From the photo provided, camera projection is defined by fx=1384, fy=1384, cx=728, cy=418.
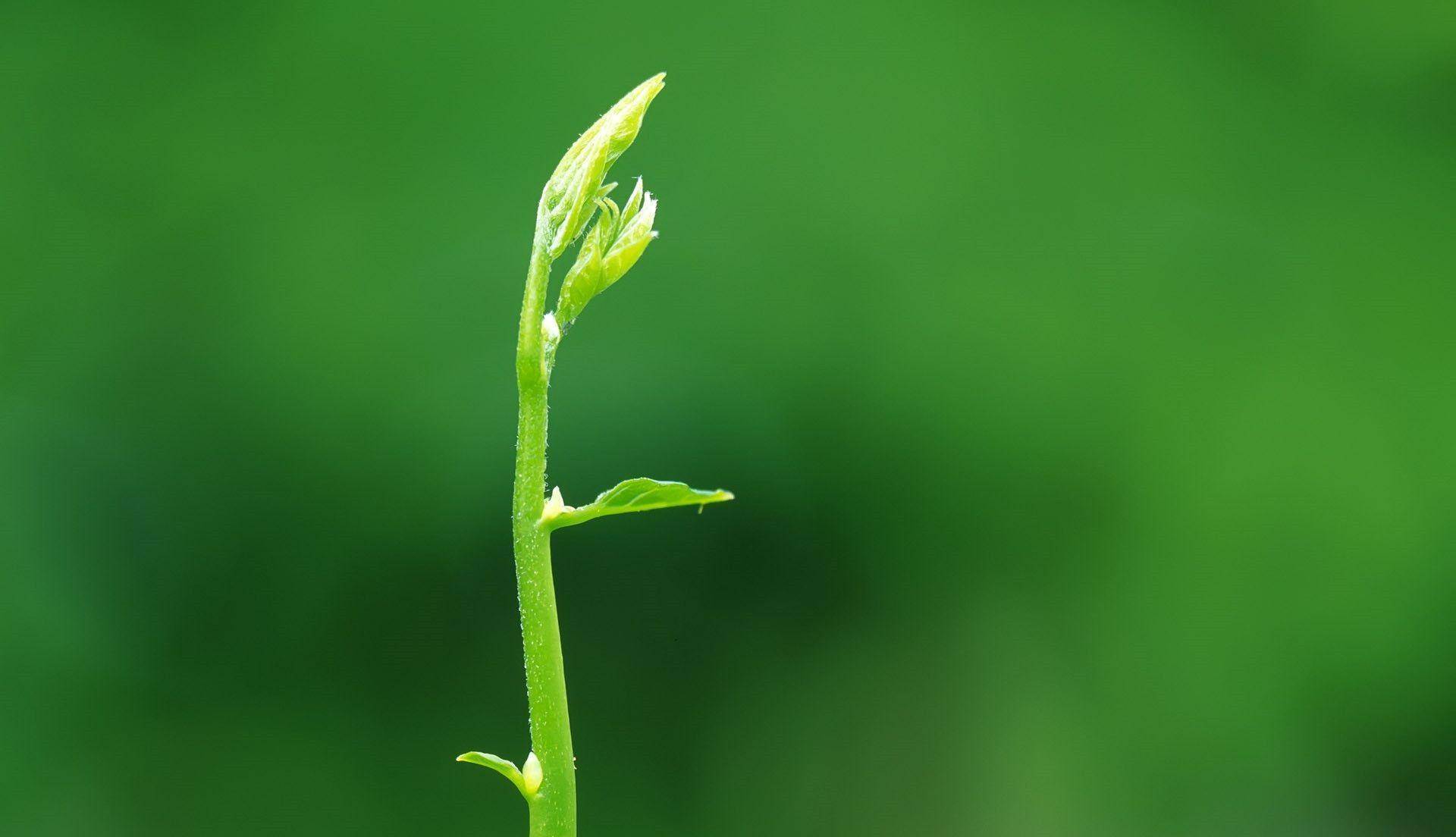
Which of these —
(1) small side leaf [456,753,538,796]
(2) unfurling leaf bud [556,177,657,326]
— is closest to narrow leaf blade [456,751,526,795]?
(1) small side leaf [456,753,538,796]

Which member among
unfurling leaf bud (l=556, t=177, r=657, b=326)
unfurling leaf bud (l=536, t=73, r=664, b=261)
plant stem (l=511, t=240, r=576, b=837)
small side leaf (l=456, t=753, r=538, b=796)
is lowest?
small side leaf (l=456, t=753, r=538, b=796)

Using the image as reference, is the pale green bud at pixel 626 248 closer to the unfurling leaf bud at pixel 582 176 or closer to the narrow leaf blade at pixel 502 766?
the unfurling leaf bud at pixel 582 176

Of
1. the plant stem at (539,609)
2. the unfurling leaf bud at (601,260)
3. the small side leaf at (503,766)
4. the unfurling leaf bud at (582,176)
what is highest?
the unfurling leaf bud at (582,176)

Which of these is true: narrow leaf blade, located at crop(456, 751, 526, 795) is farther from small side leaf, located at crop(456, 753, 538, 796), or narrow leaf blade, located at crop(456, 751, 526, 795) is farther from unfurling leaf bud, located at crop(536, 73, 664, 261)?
unfurling leaf bud, located at crop(536, 73, 664, 261)

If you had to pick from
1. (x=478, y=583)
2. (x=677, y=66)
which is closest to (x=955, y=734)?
(x=478, y=583)

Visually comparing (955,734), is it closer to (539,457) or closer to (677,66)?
(677,66)

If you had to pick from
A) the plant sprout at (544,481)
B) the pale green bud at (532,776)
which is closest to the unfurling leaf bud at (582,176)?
the plant sprout at (544,481)

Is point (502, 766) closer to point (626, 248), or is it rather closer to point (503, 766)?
point (503, 766)
